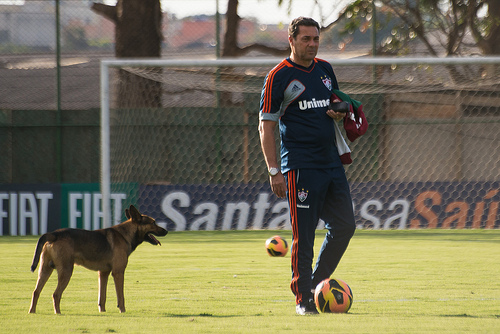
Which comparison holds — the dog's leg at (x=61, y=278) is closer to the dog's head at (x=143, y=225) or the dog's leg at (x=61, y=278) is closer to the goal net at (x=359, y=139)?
the dog's head at (x=143, y=225)

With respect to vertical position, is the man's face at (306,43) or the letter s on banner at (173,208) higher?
the man's face at (306,43)

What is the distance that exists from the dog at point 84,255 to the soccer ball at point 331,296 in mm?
1471

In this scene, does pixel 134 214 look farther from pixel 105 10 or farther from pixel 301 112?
pixel 105 10

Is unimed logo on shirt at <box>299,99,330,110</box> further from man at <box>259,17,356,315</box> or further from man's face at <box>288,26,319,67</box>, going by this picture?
man's face at <box>288,26,319,67</box>

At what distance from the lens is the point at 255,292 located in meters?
6.50

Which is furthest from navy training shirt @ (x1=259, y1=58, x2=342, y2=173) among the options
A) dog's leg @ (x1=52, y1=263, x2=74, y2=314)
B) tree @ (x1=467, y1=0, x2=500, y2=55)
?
tree @ (x1=467, y1=0, x2=500, y2=55)

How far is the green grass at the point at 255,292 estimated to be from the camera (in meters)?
4.84

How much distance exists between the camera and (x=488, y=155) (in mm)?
14688

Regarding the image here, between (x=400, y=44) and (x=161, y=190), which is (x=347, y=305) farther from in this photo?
(x=400, y=44)

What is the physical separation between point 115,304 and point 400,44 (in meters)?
11.4

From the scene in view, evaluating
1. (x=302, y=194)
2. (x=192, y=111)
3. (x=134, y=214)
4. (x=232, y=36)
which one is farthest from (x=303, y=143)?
(x=232, y=36)

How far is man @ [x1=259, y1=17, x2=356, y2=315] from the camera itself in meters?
5.06

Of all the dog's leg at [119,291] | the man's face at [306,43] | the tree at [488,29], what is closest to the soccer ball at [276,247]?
the dog's leg at [119,291]

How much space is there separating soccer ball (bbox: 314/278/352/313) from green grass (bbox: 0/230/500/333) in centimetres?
9
